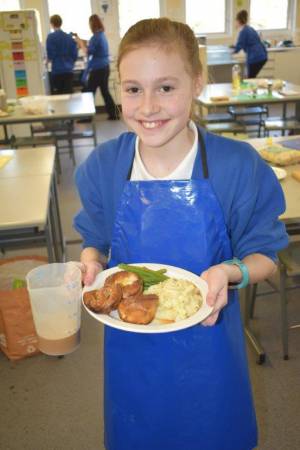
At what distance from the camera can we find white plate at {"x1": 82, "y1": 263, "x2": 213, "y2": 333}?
2.93 feet

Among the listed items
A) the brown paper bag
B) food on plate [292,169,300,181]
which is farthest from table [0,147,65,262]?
food on plate [292,169,300,181]

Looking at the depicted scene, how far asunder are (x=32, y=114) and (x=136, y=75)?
3.65 m

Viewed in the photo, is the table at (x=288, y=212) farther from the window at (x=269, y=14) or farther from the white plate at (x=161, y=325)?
the window at (x=269, y=14)

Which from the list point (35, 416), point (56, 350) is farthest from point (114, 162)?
point (35, 416)

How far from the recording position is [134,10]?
7.98 m

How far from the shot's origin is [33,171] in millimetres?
2625

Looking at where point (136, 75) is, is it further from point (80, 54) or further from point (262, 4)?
point (262, 4)

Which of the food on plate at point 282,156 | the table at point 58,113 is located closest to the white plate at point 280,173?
the food on plate at point 282,156

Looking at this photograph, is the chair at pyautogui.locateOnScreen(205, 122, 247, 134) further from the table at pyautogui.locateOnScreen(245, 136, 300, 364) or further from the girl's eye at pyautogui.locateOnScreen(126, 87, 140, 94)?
the girl's eye at pyautogui.locateOnScreen(126, 87, 140, 94)

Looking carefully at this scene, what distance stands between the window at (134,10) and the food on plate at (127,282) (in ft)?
25.4

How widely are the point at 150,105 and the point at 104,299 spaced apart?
43 centimetres

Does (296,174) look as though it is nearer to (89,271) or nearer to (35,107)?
(89,271)

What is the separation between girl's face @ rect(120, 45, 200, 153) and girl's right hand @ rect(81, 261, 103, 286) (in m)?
0.32

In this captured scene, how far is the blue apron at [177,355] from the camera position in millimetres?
1060
